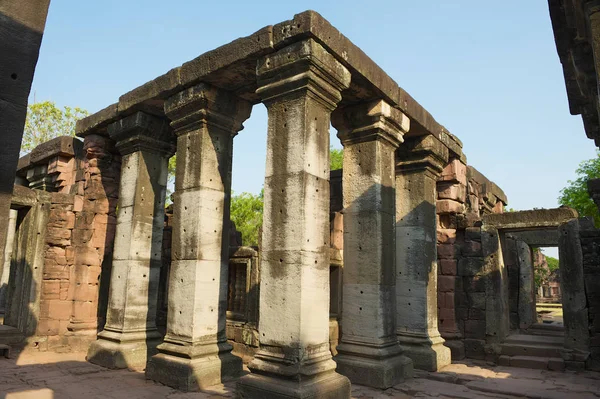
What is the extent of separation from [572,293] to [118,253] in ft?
27.2

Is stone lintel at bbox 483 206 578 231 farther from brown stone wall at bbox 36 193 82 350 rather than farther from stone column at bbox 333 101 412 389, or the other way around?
brown stone wall at bbox 36 193 82 350

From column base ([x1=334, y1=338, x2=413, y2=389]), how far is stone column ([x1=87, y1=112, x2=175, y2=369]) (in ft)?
11.2

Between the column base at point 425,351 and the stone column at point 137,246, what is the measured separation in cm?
440

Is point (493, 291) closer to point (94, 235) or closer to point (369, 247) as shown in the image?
point (369, 247)

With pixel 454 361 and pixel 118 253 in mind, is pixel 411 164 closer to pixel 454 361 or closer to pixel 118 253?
pixel 454 361

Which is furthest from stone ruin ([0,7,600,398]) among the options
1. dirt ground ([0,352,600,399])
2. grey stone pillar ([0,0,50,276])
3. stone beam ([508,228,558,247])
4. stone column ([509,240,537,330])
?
grey stone pillar ([0,0,50,276])

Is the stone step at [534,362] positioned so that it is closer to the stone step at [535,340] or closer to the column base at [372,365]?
the stone step at [535,340]

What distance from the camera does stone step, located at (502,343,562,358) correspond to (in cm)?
844

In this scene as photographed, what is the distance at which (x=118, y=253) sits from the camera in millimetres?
8000

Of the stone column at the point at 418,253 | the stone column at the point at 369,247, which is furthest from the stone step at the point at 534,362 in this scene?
the stone column at the point at 369,247

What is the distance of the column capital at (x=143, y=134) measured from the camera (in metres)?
7.98

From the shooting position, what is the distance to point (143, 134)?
26.3 ft

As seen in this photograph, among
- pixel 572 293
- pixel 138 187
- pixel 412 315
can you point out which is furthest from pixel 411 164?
pixel 138 187

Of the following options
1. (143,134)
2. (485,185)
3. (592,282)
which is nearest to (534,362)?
(592,282)
